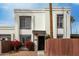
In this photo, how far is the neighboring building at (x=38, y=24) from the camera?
943 inches

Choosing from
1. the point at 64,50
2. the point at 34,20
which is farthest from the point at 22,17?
the point at 64,50

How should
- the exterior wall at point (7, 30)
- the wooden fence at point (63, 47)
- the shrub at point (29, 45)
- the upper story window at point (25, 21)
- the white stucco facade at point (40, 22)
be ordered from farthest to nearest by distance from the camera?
the upper story window at point (25, 21) → the white stucco facade at point (40, 22) → the exterior wall at point (7, 30) → the shrub at point (29, 45) → the wooden fence at point (63, 47)

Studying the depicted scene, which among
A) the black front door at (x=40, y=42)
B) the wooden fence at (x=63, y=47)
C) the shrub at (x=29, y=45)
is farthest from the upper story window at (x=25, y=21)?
the wooden fence at (x=63, y=47)

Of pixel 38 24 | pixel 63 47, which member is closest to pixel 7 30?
pixel 38 24

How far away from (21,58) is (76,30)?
6.14 meters

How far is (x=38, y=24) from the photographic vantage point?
81.4 ft

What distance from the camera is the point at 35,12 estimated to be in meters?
24.0

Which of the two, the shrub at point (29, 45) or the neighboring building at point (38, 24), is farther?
the neighboring building at point (38, 24)

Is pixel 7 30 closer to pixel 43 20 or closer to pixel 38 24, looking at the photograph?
pixel 38 24

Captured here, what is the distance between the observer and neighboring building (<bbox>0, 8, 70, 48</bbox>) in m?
24.0

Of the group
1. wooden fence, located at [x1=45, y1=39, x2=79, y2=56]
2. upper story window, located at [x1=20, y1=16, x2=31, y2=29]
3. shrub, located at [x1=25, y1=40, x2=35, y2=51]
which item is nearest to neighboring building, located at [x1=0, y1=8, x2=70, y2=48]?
upper story window, located at [x1=20, y1=16, x2=31, y2=29]

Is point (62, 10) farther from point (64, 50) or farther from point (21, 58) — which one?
point (21, 58)

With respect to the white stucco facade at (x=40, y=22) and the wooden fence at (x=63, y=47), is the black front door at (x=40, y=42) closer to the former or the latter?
the white stucco facade at (x=40, y=22)

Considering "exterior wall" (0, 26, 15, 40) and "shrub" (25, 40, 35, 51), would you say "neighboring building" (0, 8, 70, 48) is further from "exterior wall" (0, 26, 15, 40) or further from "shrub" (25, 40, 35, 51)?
"shrub" (25, 40, 35, 51)
